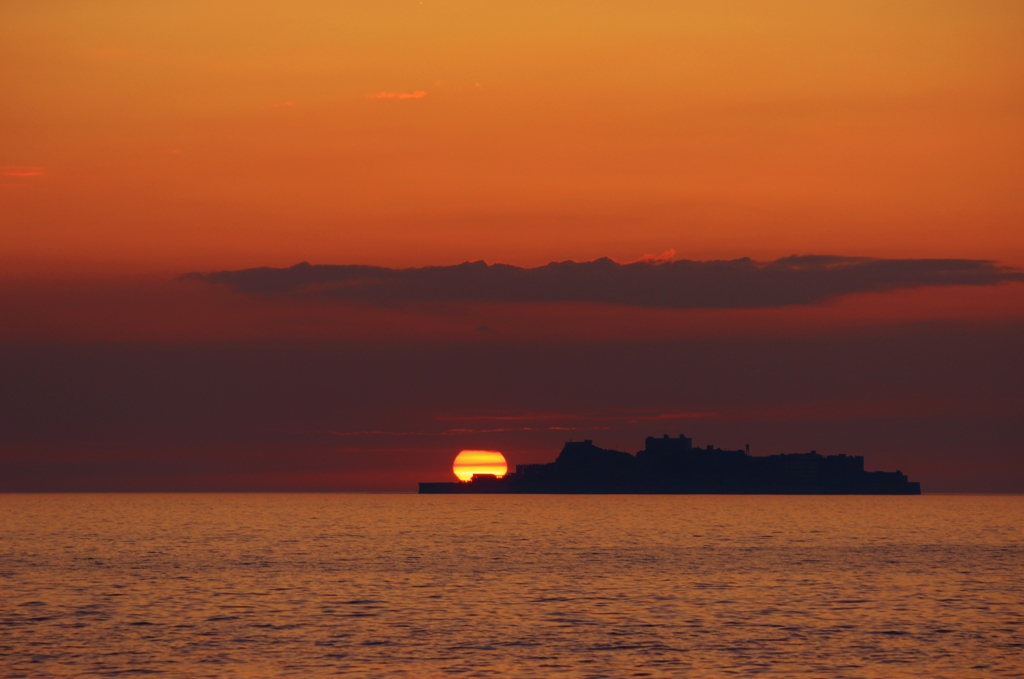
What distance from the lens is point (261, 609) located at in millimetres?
82250

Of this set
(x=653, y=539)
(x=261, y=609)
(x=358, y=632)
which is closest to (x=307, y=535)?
(x=653, y=539)

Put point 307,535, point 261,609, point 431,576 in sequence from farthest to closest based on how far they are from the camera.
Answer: point 307,535 → point 431,576 → point 261,609

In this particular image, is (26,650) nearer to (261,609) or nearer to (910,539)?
(261,609)

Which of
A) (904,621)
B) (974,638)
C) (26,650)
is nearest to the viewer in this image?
(26,650)

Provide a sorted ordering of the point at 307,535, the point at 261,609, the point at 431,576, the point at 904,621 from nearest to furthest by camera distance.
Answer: the point at 904,621
the point at 261,609
the point at 431,576
the point at 307,535

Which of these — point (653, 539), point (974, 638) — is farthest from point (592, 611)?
point (653, 539)

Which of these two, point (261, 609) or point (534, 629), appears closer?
point (534, 629)

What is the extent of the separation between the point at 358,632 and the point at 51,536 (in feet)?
431

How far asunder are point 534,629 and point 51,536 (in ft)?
442

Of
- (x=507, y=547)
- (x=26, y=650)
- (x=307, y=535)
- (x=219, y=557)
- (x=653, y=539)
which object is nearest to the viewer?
(x=26, y=650)

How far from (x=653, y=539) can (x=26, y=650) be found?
423 feet

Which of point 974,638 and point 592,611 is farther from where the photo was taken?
point 592,611

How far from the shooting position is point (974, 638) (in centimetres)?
6862

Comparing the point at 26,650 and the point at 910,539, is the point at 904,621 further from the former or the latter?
the point at 910,539
